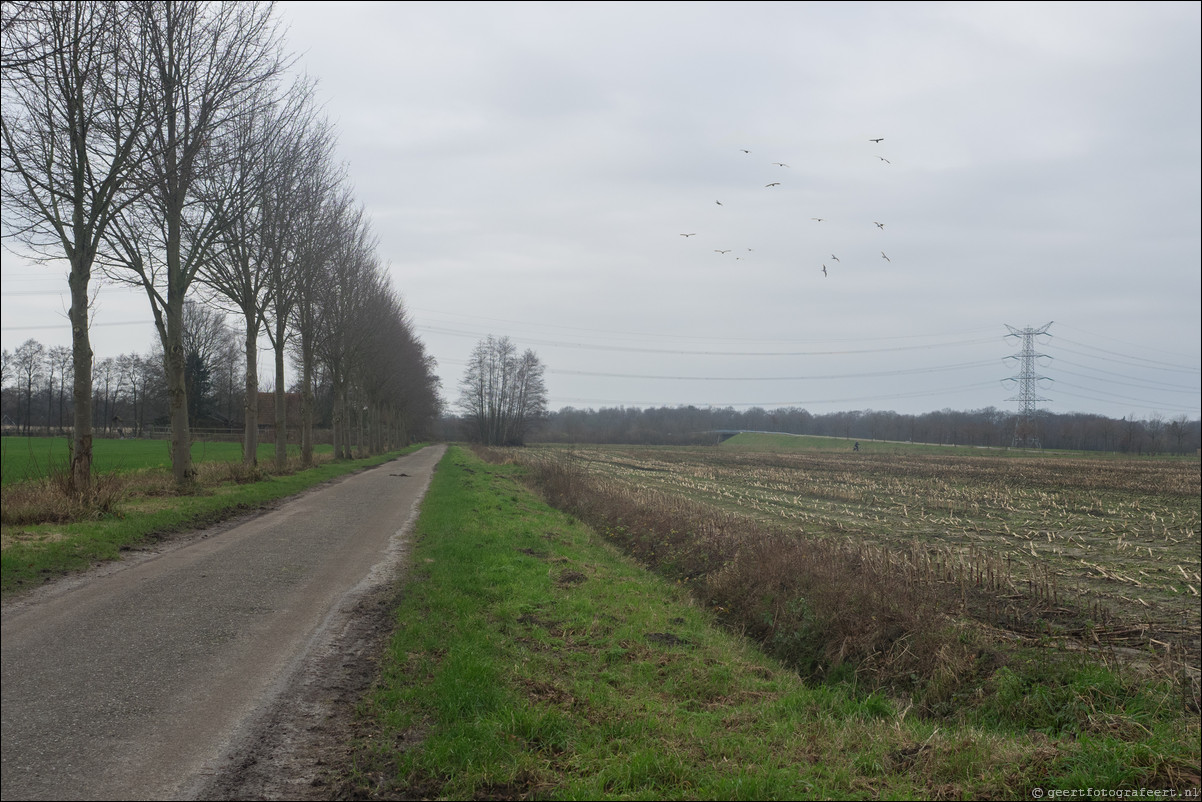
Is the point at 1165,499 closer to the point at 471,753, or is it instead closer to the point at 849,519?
→ the point at 849,519

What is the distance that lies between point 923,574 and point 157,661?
10658 millimetres

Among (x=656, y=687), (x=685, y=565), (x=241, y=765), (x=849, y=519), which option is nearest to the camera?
(x=241, y=765)

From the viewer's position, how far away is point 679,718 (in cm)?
606

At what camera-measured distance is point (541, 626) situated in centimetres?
857

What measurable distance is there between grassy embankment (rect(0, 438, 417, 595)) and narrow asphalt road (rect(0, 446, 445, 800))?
1.83ft

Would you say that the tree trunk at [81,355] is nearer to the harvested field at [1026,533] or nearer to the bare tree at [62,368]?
the bare tree at [62,368]

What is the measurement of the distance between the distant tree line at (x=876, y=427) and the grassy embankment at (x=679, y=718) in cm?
9554

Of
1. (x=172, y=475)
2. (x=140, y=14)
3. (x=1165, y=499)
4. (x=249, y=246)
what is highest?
(x=140, y=14)

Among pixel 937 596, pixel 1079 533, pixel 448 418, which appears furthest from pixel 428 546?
pixel 448 418

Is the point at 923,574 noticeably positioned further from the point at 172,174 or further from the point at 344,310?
the point at 344,310

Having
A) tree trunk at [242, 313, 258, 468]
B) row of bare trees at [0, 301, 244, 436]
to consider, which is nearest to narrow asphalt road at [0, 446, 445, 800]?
tree trunk at [242, 313, 258, 468]

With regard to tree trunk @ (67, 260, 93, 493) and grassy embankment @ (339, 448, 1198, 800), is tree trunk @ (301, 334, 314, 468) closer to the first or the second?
tree trunk @ (67, 260, 93, 493)

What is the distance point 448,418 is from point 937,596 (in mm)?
133728

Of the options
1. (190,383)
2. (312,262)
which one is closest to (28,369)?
(312,262)
